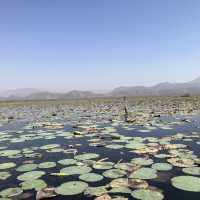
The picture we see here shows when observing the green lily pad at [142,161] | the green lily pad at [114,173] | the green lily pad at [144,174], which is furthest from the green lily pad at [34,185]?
the green lily pad at [142,161]

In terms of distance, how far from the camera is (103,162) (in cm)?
676

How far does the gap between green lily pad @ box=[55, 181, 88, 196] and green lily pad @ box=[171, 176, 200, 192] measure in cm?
167

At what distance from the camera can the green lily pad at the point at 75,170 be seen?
6.04 meters

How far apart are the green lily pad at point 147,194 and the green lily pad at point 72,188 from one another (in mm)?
935

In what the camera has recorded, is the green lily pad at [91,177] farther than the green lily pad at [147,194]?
Yes

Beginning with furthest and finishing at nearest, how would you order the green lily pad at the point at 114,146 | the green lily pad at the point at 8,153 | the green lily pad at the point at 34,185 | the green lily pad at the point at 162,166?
1. the green lily pad at the point at 114,146
2. the green lily pad at the point at 8,153
3. the green lily pad at the point at 162,166
4. the green lily pad at the point at 34,185

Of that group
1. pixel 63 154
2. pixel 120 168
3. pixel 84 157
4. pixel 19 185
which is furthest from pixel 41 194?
pixel 63 154

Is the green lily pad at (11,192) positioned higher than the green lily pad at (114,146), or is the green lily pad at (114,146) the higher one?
the green lily pad at (114,146)

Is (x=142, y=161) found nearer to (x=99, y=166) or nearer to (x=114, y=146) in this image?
(x=99, y=166)

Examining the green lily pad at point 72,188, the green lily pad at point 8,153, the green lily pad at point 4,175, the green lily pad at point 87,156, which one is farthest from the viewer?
the green lily pad at point 8,153


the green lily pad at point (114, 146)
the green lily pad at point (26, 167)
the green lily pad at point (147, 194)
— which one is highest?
the green lily pad at point (114, 146)

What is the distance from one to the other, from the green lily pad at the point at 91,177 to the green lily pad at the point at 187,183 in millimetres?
1421

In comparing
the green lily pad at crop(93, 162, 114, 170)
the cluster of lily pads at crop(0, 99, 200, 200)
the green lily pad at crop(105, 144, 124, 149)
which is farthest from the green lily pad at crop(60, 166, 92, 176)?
the green lily pad at crop(105, 144, 124, 149)

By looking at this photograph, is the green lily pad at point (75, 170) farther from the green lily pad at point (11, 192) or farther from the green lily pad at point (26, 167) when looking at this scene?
the green lily pad at point (11, 192)
